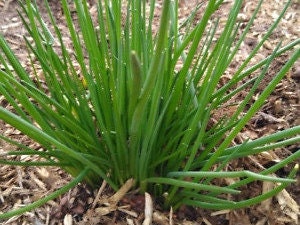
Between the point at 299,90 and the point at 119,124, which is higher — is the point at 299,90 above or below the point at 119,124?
below

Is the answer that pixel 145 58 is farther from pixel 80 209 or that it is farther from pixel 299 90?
pixel 299 90

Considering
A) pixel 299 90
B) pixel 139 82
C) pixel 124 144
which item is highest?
pixel 139 82

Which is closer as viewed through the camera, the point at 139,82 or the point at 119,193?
the point at 139,82

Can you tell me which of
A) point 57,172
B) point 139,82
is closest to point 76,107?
point 57,172

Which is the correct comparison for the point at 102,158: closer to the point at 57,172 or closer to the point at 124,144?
the point at 124,144

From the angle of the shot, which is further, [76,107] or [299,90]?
[299,90]

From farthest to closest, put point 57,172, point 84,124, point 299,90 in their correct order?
point 299,90 → point 57,172 → point 84,124

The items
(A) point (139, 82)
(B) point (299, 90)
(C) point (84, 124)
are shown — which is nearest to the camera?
(A) point (139, 82)

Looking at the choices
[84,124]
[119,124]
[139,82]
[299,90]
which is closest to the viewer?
[139,82]

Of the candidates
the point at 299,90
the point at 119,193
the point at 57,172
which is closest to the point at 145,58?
the point at 119,193
